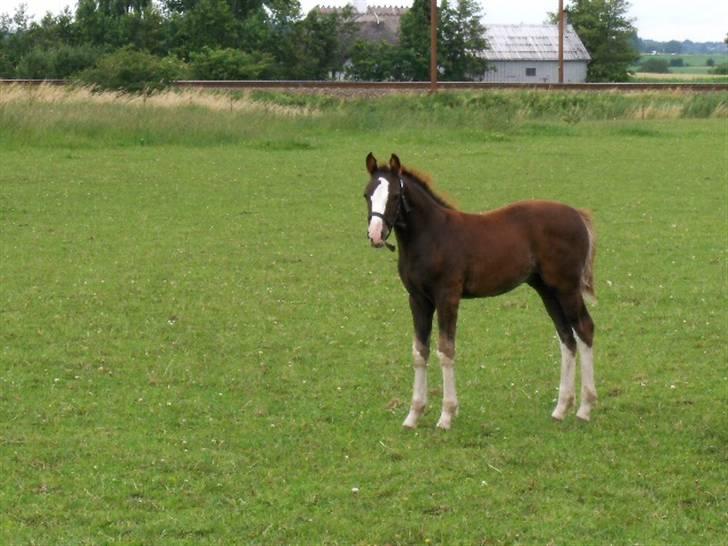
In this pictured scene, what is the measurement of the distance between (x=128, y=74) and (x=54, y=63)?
1943cm

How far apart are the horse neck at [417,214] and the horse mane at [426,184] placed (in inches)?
1.1

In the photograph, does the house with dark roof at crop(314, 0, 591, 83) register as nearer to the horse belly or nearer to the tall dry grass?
the tall dry grass

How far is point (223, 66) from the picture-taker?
60.0m

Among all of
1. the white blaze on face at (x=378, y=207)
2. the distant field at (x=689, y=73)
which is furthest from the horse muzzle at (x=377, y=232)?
the distant field at (x=689, y=73)

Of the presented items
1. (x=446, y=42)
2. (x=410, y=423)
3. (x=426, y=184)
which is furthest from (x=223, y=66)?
(x=410, y=423)

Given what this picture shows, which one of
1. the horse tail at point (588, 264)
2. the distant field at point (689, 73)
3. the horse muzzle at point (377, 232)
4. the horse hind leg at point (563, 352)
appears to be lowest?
the distant field at point (689, 73)

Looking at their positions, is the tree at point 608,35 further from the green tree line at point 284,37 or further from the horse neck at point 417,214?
the horse neck at point 417,214

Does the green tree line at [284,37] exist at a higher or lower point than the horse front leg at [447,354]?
higher

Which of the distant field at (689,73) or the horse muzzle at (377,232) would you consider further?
the distant field at (689,73)

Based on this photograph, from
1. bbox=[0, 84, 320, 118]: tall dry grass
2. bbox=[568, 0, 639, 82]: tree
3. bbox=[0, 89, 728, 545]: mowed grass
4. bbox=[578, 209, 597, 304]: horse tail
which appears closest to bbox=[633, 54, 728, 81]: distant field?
bbox=[568, 0, 639, 82]: tree

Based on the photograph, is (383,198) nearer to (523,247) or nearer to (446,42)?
(523,247)

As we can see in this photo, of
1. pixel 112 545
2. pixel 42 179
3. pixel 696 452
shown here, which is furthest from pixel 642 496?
pixel 42 179

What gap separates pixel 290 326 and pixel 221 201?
888 cm

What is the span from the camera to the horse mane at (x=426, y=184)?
843 centimetres
